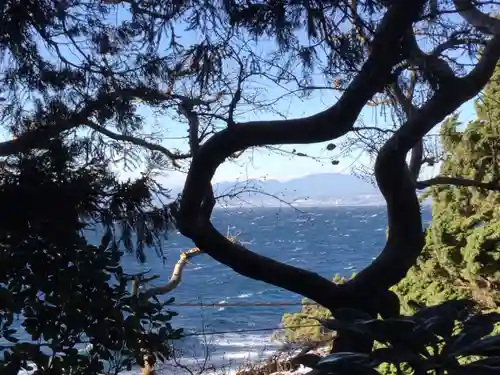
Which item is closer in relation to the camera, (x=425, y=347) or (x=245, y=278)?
(x=425, y=347)

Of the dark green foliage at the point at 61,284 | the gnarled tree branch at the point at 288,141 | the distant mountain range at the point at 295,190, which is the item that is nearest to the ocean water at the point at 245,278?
the distant mountain range at the point at 295,190

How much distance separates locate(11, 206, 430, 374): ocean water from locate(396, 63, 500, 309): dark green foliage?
0.40 m

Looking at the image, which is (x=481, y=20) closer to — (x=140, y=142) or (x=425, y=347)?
(x=140, y=142)

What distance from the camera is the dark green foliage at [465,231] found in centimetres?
437

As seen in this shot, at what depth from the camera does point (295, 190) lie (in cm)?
274

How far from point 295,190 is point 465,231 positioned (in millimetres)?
2432

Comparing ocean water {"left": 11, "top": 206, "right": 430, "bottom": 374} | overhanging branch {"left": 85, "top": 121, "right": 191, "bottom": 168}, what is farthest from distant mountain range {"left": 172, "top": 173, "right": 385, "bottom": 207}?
overhanging branch {"left": 85, "top": 121, "right": 191, "bottom": 168}

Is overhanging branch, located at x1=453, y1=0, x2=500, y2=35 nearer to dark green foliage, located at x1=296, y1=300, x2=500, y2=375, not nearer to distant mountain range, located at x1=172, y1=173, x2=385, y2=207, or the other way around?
distant mountain range, located at x1=172, y1=173, x2=385, y2=207

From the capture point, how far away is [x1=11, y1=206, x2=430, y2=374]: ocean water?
2.83m

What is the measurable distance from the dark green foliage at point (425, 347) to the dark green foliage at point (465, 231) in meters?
2.78

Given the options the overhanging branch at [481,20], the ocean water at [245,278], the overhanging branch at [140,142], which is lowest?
the ocean water at [245,278]

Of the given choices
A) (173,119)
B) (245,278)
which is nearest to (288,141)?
(173,119)

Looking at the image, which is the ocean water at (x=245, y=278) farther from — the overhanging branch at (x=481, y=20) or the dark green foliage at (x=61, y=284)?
the overhanging branch at (x=481, y=20)

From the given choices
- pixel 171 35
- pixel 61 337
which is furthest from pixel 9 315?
pixel 171 35
